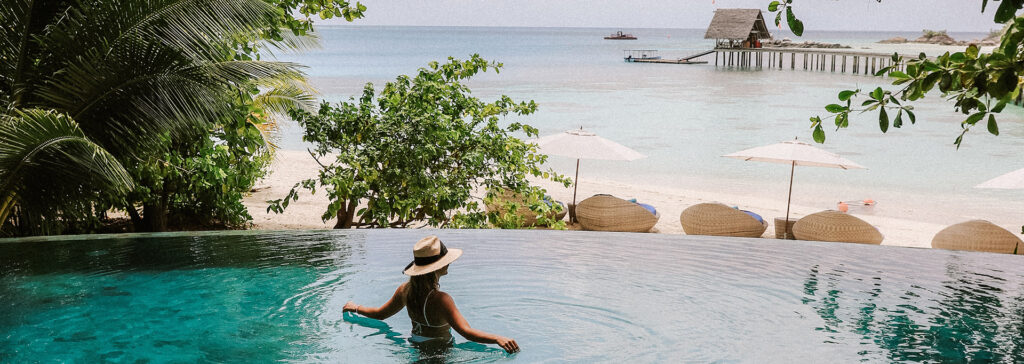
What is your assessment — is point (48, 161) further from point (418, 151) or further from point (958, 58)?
point (958, 58)

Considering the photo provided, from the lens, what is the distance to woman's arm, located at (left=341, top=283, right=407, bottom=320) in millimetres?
4443

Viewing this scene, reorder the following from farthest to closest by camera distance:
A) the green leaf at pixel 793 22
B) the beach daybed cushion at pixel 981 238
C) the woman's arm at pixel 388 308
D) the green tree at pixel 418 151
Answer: the beach daybed cushion at pixel 981 238 → the green tree at pixel 418 151 → the woman's arm at pixel 388 308 → the green leaf at pixel 793 22

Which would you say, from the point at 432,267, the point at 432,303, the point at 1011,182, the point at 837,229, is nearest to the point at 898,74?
the point at 432,267

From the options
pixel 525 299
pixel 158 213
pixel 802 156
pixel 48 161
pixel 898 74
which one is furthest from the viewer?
pixel 802 156

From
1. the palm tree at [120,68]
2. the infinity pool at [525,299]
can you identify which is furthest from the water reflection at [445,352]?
the palm tree at [120,68]

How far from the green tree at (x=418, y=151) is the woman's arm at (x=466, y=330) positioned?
4.34 m

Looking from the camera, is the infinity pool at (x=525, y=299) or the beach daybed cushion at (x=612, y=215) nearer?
the infinity pool at (x=525, y=299)

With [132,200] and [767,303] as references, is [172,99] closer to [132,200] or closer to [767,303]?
[132,200]

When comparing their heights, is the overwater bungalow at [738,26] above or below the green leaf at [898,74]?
above

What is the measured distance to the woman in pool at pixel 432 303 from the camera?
4086 millimetres

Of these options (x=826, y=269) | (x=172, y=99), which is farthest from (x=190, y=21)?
(x=826, y=269)

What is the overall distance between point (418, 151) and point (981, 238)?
6343 millimetres

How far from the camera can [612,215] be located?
11070 millimetres

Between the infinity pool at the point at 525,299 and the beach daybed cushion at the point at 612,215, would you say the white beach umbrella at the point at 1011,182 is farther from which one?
the beach daybed cushion at the point at 612,215
